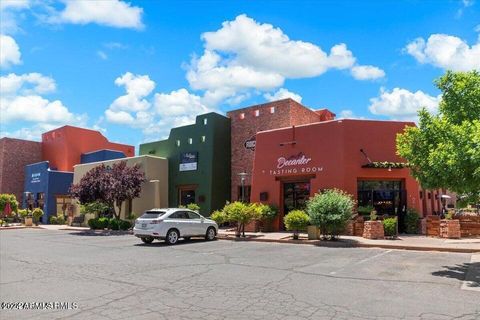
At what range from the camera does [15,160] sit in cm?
4925

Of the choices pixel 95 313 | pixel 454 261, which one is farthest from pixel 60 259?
pixel 454 261

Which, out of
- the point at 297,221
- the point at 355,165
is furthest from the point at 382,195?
the point at 297,221

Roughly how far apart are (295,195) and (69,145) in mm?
29909

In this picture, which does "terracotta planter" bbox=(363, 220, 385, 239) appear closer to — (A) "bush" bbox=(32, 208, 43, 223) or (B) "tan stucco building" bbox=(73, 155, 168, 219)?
(B) "tan stucco building" bbox=(73, 155, 168, 219)

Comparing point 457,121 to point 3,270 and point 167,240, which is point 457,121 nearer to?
point 167,240

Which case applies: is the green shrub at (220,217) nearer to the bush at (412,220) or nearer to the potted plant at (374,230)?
the potted plant at (374,230)

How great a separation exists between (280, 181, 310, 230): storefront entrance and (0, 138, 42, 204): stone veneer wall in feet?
118

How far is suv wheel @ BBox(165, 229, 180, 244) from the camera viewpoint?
775 inches

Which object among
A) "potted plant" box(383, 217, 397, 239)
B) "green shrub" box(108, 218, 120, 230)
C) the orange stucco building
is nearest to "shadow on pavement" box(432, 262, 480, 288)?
"potted plant" box(383, 217, 397, 239)

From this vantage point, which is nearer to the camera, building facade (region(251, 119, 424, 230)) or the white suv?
the white suv

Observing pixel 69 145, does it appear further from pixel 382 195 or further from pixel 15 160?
pixel 382 195

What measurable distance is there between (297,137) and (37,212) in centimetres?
2798

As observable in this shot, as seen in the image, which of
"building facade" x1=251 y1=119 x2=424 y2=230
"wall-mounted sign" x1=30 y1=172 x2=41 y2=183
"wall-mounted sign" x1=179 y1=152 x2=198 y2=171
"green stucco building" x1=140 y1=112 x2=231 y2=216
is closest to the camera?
"building facade" x1=251 y1=119 x2=424 y2=230

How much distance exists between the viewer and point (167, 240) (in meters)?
19.7
